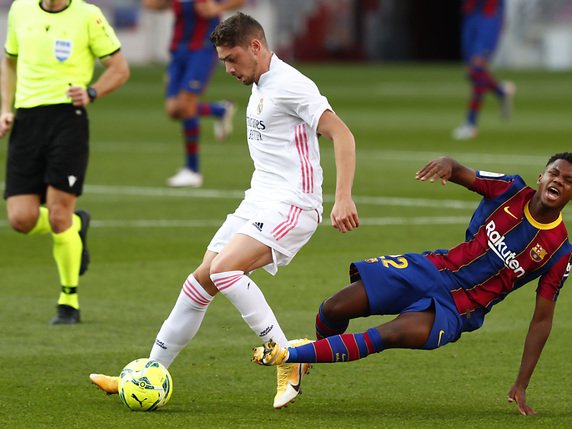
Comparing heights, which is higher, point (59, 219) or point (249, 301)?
point (249, 301)

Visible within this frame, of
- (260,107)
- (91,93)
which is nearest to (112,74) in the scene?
(91,93)

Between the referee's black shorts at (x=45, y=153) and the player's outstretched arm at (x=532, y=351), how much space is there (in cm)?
363

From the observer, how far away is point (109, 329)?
9125 mm

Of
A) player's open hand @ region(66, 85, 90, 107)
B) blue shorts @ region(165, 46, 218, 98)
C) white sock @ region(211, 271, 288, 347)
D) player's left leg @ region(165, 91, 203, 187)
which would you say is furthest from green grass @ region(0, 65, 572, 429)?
player's open hand @ region(66, 85, 90, 107)

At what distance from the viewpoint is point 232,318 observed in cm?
962

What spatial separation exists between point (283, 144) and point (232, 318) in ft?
9.03

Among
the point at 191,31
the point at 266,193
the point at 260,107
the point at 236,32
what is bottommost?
the point at 191,31

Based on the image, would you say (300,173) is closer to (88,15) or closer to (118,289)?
(88,15)

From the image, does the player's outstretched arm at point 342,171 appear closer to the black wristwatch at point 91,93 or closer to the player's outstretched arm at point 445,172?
the player's outstretched arm at point 445,172

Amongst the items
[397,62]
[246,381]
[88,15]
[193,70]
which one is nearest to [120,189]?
[193,70]

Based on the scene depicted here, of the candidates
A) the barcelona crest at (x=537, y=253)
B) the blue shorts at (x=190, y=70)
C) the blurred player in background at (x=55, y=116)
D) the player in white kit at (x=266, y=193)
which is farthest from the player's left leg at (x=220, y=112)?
the barcelona crest at (x=537, y=253)

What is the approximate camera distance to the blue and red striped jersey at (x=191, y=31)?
17.1m

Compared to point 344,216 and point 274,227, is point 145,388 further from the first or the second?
point 344,216

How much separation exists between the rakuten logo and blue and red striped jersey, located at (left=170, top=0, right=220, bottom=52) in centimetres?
1051
